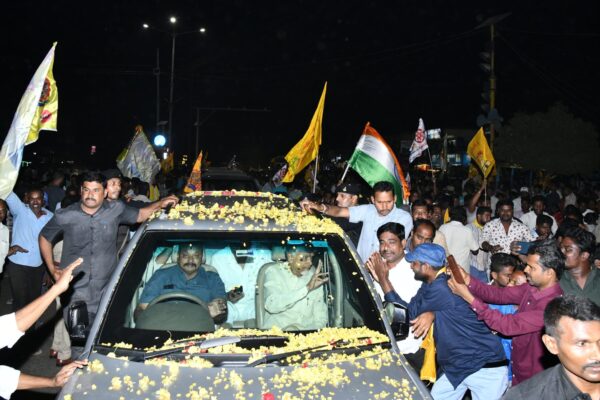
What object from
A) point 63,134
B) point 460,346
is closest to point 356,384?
point 460,346

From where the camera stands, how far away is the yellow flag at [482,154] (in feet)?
42.7

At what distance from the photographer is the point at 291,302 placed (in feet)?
14.1

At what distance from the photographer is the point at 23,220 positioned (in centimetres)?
766

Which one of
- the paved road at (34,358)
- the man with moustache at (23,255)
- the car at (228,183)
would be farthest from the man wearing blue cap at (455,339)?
the car at (228,183)

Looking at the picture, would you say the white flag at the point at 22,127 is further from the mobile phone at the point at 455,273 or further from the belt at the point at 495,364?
the belt at the point at 495,364

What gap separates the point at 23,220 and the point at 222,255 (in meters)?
3.94

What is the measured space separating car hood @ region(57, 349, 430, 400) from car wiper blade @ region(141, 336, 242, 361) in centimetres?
7

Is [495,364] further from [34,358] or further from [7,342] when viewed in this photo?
[34,358]

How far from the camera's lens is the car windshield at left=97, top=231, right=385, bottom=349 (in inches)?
147

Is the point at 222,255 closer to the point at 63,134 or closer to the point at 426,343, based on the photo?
the point at 426,343

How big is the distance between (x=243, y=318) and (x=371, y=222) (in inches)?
97.6

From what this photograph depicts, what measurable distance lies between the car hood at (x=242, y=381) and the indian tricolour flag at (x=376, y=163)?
5775 mm

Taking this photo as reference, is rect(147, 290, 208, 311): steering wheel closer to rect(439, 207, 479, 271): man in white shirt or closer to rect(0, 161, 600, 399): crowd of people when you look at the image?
rect(0, 161, 600, 399): crowd of people

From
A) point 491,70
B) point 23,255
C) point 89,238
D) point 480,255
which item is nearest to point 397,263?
point 89,238
